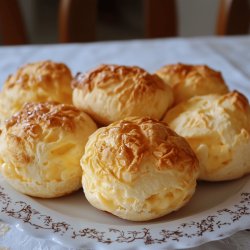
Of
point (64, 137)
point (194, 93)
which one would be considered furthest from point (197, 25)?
point (64, 137)

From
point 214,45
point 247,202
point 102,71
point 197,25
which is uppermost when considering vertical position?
point 102,71

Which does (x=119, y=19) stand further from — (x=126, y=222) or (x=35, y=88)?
(x=126, y=222)

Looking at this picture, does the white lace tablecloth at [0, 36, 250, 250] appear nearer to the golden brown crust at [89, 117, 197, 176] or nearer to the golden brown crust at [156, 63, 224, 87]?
the golden brown crust at [156, 63, 224, 87]

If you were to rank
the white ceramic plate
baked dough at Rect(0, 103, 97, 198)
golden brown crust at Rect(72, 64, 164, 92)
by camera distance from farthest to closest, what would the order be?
golden brown crust at Rect(72, 64, 164, 92) → baked dough at Rect(0, 103, 97, 198) → the white ceramic plate

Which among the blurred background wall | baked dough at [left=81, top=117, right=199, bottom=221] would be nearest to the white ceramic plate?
baked dough at [left=81, top=117, right=199, bottom=221]

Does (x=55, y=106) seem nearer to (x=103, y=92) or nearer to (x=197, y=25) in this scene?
(x=103, y=92)

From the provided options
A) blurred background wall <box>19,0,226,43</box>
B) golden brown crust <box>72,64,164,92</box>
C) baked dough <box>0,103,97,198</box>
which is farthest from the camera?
blurred background wall <box>19,0,226,43</box>

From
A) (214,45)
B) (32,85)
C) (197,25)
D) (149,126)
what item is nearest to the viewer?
(149,126)

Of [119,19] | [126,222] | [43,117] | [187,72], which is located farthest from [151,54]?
[119,19]
